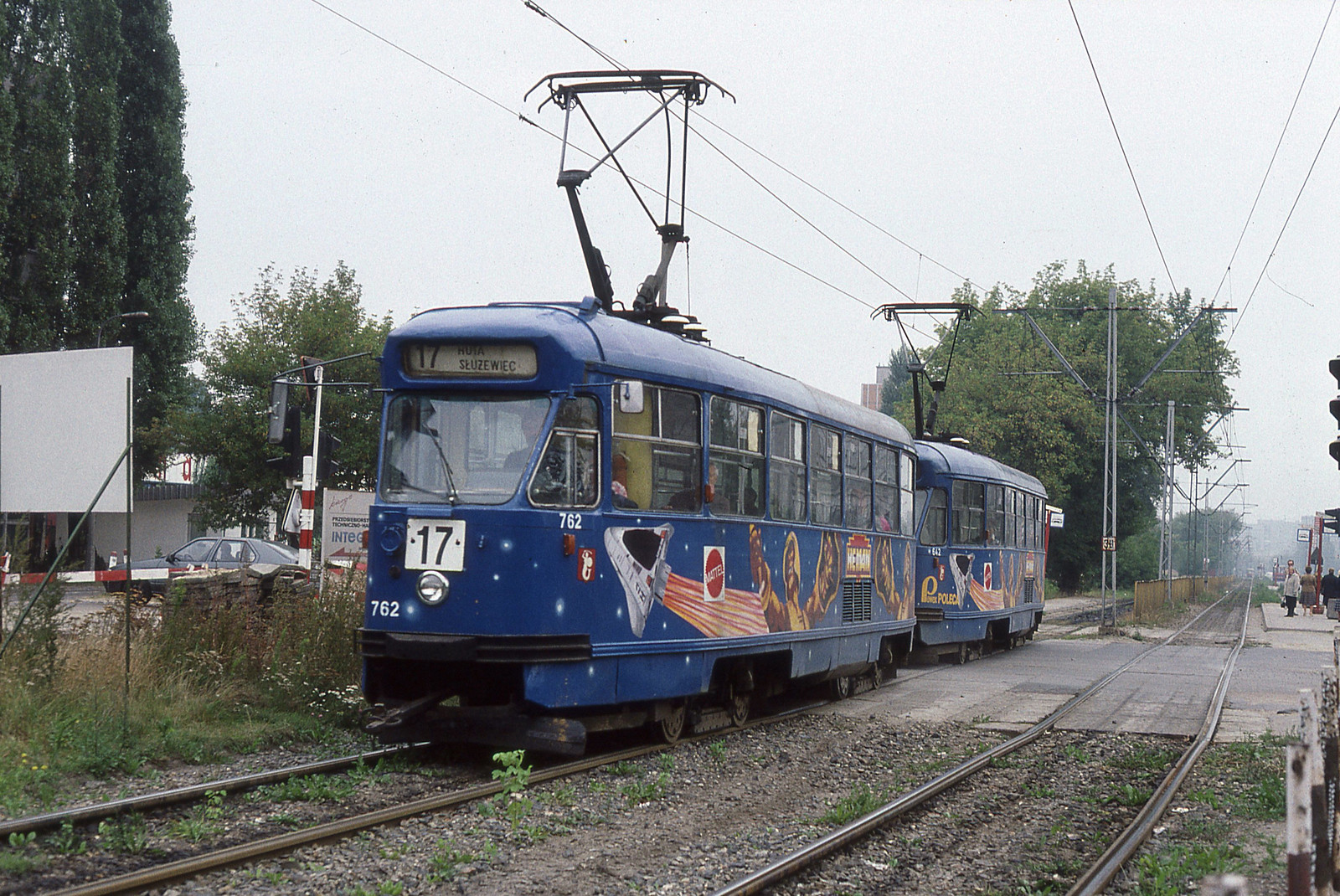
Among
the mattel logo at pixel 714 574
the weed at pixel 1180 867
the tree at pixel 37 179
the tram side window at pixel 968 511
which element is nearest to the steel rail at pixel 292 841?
the mattel logo at pixel 714 574

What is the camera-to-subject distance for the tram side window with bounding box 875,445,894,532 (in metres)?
15.6

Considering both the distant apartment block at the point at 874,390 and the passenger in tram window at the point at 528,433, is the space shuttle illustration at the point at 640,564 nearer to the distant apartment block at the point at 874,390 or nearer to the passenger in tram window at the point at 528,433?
the passenger in tram window at the point at 528,433

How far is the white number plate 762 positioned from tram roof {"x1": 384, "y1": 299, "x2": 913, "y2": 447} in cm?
101

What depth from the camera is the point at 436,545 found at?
29.8 ft

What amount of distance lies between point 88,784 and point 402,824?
2.20 metres

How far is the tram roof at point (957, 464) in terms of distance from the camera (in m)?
20.5

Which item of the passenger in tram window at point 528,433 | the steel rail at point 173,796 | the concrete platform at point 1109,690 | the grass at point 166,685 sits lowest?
the concrete platform at point 1109,690

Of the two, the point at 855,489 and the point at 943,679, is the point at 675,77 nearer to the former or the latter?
the point at 855,489

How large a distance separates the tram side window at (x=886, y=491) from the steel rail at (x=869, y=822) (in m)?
3.13

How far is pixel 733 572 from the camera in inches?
447

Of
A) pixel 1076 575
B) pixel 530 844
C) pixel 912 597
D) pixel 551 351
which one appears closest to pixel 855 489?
pixel 912 597

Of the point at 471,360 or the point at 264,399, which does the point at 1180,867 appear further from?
the point at 264,399

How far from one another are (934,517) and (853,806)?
1230cm

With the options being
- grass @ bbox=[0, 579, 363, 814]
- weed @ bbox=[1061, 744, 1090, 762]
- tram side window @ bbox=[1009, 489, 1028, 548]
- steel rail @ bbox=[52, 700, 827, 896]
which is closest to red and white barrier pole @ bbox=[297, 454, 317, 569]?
grass @ bbox=[0, 579, 363, 814]
